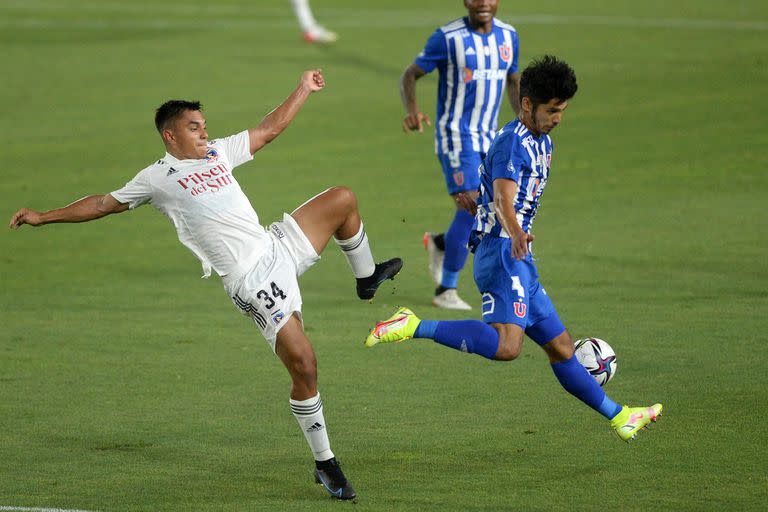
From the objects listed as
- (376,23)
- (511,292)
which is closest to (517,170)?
(511,292)

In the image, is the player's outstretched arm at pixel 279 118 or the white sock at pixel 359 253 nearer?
the player's outstretched arm at pixel 279 118

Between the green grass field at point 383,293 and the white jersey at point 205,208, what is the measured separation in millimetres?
1280

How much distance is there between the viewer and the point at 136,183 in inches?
283

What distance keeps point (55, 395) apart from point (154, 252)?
17.5 feet

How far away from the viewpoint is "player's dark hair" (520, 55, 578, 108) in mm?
7105

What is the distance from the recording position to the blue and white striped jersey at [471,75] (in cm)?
1152

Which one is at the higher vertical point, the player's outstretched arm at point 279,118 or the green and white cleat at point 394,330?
the player's outstretched arm at point 279,118

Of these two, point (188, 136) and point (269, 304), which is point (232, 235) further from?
point (188, 136)

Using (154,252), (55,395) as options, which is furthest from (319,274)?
(55,395)

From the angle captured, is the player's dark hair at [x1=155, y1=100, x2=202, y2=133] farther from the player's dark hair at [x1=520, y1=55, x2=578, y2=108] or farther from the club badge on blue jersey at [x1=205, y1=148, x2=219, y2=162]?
the player's dark hair at [x1=520, y1=55, x2=578, y2=108]

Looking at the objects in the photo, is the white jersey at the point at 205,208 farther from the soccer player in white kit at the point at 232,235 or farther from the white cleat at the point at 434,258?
the white cleat at the point at 434,258

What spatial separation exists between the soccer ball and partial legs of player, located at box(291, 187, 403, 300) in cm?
126

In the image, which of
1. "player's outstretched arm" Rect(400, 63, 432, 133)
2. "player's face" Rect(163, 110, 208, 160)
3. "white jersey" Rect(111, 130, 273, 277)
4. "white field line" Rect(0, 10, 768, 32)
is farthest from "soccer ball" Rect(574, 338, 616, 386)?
"white field line" Rect(0, 10, 768, 32)

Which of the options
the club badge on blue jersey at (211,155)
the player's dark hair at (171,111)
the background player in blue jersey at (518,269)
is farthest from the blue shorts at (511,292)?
the player's dark hair at (171,111)
